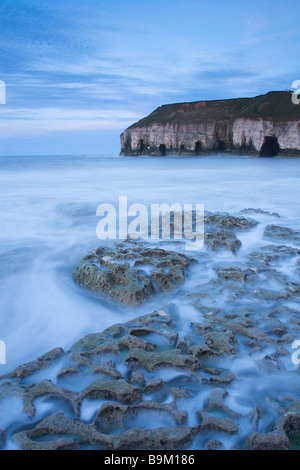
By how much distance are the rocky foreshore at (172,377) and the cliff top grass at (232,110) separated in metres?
31.0

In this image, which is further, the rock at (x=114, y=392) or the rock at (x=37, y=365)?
the rock at (x=37, y=365)

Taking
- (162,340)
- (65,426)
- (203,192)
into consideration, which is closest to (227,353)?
(162,340)

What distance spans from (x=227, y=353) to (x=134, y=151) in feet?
148

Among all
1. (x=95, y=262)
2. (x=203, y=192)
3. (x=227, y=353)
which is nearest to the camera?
(x=227, y=353)

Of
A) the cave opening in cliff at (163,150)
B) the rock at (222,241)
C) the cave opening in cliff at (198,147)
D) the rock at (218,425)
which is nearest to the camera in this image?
the rock at (218,425)

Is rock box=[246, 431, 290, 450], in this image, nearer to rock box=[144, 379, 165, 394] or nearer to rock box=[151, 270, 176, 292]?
rock box=[144, 379, 165, 394]

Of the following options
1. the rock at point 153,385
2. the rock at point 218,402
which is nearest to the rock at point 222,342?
the rock at point 218,402

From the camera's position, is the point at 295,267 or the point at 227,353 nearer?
the point at 227,353

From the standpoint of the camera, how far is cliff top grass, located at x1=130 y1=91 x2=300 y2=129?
3182 centimetres

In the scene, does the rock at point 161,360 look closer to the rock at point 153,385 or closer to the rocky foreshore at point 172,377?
the rocky foreshore at point 172,377

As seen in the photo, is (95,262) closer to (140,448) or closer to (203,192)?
(140,448)

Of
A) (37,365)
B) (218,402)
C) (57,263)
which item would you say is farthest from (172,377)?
(57,263)

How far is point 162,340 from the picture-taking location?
2705 mm

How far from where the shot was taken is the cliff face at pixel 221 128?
3055 cm
